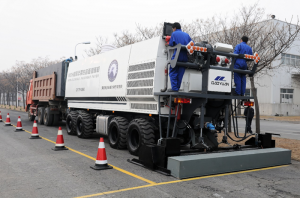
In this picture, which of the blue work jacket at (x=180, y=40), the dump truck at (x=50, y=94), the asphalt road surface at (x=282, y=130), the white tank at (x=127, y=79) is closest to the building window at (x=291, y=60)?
the asphalt road surface at (x=282, y=130)

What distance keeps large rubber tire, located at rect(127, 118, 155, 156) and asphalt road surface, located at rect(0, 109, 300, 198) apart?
0.55 metres

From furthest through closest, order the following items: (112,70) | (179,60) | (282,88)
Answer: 1. (282,88)
2. (112,70)
3. (179,60)

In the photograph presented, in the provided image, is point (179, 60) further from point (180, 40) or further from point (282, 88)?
point (282, 88)

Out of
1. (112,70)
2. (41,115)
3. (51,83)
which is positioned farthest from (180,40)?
(41,115)

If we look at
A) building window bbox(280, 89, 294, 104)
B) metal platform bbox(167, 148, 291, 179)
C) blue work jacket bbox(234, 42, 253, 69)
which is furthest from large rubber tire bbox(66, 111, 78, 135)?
building window bbox(280, 89, 294, 104)

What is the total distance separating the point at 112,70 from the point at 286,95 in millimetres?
34169

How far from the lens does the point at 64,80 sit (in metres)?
14.4

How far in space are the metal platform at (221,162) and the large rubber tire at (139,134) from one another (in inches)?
61.0

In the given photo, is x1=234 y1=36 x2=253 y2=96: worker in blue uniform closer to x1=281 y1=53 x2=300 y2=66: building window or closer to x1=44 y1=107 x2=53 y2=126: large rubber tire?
x1=44 y1=107 x2=53 y2=126: large rubber tire

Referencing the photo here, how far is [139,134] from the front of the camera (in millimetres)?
7508

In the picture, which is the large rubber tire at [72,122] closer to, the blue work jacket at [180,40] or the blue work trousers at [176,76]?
the blue work trousers at [176,76]

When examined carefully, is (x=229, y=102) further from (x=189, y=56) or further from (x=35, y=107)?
(x=35, y=107)

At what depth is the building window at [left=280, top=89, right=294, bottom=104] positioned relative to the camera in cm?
3722

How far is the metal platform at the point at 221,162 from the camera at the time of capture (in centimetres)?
569
